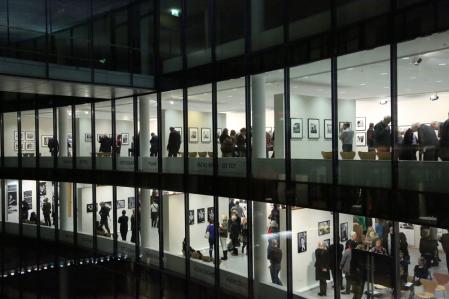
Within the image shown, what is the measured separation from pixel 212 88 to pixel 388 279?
25.1 ft

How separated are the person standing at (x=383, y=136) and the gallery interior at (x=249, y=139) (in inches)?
1.2

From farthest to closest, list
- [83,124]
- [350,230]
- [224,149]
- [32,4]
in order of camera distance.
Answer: [83,124] < [32,4] < [224,149] < [350,230]

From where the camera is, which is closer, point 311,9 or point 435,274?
point 435,274

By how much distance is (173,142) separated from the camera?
15.5 metres

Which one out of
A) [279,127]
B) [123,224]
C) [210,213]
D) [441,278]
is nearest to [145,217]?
[123,224]

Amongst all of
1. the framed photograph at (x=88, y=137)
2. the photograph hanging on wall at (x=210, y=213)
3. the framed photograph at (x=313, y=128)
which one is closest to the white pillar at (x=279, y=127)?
the framed photograph at (x=313, y=128)

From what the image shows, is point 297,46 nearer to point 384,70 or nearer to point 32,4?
point 384,70

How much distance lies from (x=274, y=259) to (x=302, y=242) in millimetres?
1039

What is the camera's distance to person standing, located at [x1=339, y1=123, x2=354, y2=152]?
10.1 metres

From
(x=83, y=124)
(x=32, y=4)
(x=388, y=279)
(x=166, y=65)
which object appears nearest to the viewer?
(x=388, y=279)

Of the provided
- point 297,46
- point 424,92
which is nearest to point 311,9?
point 297,46

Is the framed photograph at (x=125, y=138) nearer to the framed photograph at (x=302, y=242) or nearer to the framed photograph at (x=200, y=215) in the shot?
the framed photograph at (x=200, y=215)

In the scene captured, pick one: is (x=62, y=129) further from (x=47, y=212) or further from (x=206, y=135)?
(x=206, y=135)

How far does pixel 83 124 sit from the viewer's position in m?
20.0
